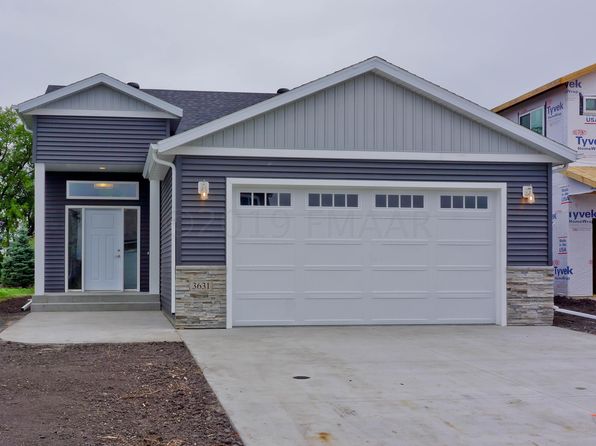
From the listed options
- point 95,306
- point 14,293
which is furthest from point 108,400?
point 14,293

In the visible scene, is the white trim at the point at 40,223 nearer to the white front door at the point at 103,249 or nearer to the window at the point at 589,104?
the white front door at the point at 103,249

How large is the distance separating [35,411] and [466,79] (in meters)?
22.8

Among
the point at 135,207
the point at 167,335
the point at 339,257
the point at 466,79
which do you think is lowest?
the point at 167,335

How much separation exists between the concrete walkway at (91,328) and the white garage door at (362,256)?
1.42 metres

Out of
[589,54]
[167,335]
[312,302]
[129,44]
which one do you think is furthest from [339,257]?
[589,54]

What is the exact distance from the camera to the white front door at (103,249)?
1488 cm

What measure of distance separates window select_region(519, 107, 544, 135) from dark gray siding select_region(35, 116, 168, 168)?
388 inches

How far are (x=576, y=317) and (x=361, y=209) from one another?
15.8 feet

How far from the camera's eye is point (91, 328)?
10.8 meters

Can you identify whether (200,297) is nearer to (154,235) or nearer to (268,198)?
(268,198)

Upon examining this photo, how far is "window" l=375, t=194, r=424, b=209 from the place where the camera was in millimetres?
11195

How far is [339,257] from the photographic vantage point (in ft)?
36.2

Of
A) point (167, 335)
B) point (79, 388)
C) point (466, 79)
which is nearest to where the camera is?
point (79, 388)

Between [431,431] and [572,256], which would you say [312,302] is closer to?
[431,431]
